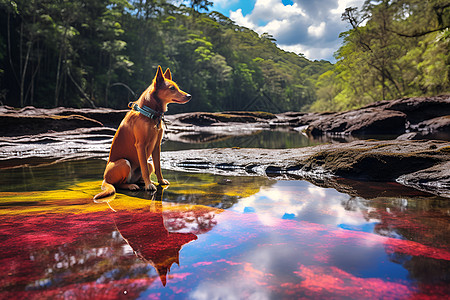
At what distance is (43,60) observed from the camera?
95.6 feet

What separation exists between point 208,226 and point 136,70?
4364cm

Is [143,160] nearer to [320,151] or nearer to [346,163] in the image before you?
[346,163]

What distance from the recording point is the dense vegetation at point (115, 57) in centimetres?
2644

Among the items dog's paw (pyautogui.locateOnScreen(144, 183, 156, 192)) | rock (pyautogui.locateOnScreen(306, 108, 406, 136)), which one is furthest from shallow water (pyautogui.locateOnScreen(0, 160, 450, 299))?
rock (pyautogui.locateOnScreen(306, 108, 406, 136))

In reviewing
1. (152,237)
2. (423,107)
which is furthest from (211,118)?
(152,237)

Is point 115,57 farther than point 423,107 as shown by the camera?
Yes

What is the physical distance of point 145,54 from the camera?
147 feet

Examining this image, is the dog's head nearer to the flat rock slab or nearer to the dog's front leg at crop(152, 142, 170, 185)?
the dog's front leg at crop(152, 142, 170, 185)

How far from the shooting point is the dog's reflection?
1.41m

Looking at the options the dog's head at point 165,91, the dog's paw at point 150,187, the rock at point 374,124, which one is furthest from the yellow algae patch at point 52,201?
the rock at point 374,124

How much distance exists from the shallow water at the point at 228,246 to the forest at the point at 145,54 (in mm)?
21987

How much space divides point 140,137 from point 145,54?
149ft

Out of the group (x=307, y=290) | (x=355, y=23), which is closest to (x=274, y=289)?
(x=307, y=290)

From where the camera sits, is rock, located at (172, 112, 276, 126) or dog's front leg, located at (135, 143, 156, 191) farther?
rock, located at (172, 112, 276, 126)
